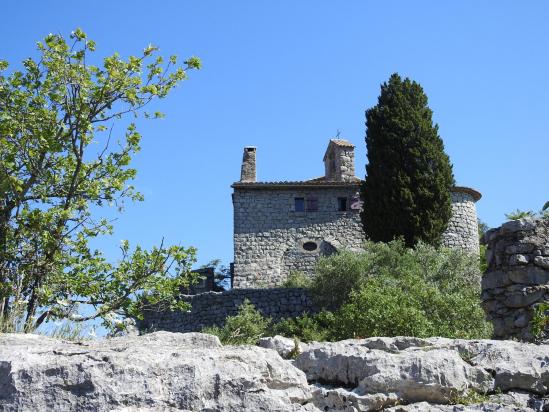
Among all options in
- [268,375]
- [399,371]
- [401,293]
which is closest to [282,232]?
[401,293]

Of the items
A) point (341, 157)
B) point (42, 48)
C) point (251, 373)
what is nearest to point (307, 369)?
point (251, 373)

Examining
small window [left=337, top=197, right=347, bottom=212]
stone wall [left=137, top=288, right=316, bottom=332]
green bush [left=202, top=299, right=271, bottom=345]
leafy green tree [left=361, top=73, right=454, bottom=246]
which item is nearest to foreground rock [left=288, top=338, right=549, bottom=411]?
green bush [left=202, top=299, right=271, bottom=345]

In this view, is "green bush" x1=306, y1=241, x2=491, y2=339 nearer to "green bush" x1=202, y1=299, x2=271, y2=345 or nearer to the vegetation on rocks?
the vegetation on rocks

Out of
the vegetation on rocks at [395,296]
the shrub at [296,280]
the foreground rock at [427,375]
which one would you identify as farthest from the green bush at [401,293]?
the foreground rock at [427,375]

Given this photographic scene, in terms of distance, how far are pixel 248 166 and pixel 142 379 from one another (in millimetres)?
31135

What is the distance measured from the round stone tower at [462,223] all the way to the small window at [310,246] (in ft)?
19.3

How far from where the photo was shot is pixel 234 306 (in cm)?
2505

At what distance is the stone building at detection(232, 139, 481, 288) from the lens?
32781 millimetres

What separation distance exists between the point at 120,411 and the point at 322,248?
1176 inches

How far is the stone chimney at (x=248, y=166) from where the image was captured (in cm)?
3450

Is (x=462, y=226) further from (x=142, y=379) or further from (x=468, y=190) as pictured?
(x=142, y=379)

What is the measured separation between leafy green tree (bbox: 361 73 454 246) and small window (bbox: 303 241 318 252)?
12.4ft

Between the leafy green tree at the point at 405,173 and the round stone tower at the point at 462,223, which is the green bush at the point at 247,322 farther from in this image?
the round stone tower at the point at 462,223

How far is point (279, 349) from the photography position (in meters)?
5.18
